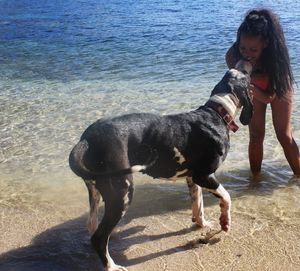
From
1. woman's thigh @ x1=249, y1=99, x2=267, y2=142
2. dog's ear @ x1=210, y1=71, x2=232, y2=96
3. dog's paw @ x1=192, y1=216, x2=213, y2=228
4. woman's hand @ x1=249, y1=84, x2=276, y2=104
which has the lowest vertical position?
dog's paw @ x1=192, y1=216, x2=213, y2=228

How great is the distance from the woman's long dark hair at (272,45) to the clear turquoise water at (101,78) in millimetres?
1249

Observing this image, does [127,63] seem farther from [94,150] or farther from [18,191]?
[94,150]

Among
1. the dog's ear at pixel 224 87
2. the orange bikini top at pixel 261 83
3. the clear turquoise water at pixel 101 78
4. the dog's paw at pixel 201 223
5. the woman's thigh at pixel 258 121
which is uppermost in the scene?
the dog's ear at pixel 224 87

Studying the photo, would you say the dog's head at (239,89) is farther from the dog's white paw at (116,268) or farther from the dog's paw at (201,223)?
the dog's white paw at (116,268)

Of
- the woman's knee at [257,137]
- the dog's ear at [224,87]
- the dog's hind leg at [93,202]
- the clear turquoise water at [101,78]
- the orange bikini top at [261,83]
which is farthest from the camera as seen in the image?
the clear turquoise water at [101,78]

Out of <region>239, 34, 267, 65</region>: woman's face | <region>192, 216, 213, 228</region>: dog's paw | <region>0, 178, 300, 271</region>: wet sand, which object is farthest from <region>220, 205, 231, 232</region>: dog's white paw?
<region>239, 34, 267, 65</region>: woman's face

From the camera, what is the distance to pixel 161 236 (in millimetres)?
4426

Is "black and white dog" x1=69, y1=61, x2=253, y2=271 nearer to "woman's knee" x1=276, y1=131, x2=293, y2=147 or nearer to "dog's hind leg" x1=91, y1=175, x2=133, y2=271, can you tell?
"dog's hind leg" x1=91, y1=175, x2=133, y2=271

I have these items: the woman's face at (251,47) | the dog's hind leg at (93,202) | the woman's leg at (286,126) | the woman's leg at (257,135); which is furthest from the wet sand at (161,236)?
the woman's face at (251,47)

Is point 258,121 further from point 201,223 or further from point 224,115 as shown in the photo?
point 201,223

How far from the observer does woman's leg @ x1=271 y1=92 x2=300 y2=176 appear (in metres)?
5.23

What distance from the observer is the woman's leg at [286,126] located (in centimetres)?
523

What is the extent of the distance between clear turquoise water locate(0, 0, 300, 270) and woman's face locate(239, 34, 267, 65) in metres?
1.51

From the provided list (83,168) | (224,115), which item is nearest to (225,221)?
(224,115)
